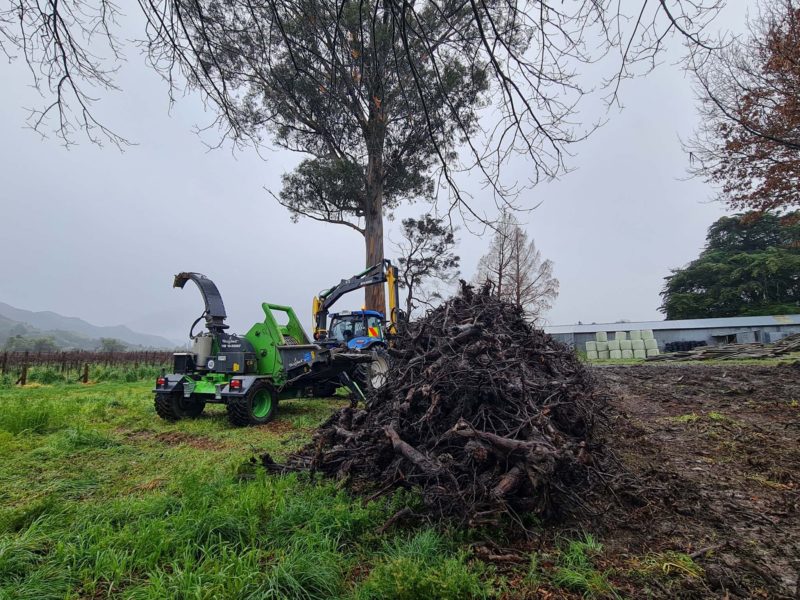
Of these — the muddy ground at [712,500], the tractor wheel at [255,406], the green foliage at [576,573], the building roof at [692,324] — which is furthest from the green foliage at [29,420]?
the building roof at [692,324]

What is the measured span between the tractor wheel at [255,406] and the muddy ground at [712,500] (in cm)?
523

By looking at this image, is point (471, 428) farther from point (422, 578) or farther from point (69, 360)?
point (69, 360)

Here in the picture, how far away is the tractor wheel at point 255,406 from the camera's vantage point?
Result: 7.04m

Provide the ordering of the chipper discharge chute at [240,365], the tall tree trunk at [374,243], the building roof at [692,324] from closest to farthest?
the chipper discharge chute at [240,365]
the tall tree trunk at [374,243]
the building roof at [692,324]

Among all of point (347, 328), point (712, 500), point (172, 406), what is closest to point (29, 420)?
point (172, 406)

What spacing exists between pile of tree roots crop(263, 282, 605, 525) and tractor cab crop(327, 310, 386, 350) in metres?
5.31

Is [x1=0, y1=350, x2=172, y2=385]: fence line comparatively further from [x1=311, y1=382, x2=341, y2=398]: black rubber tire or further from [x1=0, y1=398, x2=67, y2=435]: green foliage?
[x1=311, y1=382, x2=341, y2=398]: black rubber tire

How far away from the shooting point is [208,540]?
8.48ft

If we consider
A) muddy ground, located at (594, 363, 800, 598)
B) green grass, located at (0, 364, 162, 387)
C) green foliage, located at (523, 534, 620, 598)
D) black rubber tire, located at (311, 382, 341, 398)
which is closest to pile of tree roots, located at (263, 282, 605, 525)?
green foliage, located at (523, 534, 620, 598)

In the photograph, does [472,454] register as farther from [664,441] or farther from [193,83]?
[664,441]

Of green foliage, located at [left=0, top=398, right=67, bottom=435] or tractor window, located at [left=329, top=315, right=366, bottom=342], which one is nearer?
green foliage, located at [left=0, top=398, right=67, bottom=435]

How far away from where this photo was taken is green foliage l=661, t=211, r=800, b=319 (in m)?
36.9

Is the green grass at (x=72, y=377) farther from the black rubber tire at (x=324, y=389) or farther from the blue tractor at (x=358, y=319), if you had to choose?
the black rubber tire at (x=324, y=389)

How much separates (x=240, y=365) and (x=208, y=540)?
538cm
